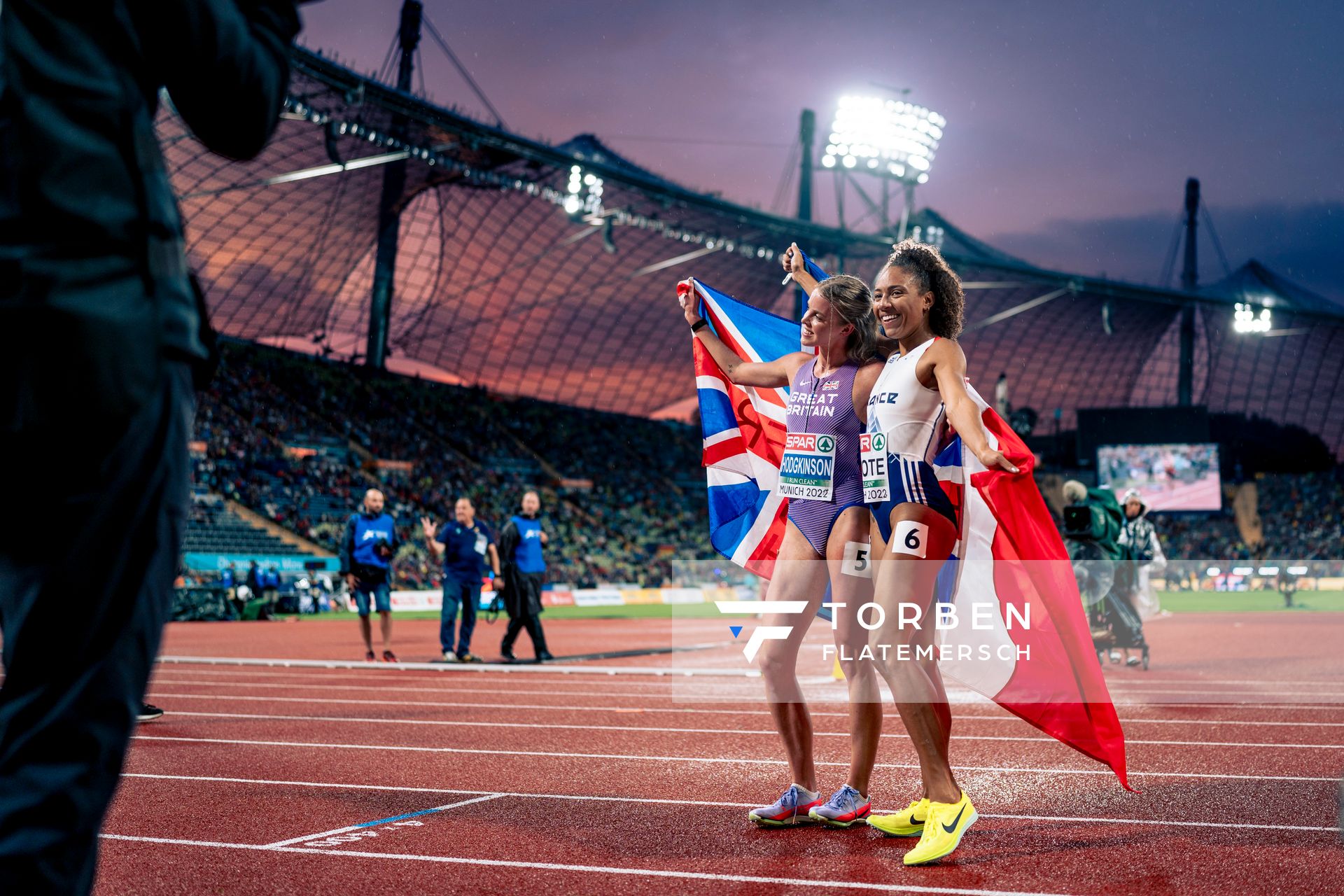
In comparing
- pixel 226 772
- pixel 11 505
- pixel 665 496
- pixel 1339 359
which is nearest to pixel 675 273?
pixel 665 496

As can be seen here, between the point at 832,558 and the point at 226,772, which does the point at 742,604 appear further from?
the point at 226,772

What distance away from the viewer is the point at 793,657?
5012mm

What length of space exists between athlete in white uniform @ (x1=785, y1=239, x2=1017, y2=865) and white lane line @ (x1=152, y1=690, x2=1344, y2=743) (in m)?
4.00

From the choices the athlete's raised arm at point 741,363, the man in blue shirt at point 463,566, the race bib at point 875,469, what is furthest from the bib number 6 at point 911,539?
the man in blue shirt at point 463,566

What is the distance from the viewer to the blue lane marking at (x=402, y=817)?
4.85 metres

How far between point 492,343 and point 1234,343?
4333 cm

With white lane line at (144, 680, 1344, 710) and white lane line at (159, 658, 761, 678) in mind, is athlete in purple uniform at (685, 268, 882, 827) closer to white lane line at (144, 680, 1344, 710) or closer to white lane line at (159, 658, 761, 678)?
white lane line at (144, 680, 1344, 710)

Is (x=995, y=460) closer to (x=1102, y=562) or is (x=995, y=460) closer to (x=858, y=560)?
(x=858, y=560)

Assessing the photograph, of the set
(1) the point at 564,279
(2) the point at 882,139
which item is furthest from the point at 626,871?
(1) the point at 564,279

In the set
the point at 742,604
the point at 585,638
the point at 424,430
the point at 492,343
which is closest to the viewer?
the point at 742,604

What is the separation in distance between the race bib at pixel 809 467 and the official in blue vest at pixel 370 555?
8722 millimetres

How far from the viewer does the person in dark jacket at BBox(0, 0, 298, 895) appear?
1.52 metres

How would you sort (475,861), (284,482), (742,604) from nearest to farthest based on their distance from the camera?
(475,861), (742,604), (284,482)

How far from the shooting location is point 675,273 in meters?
53.6
